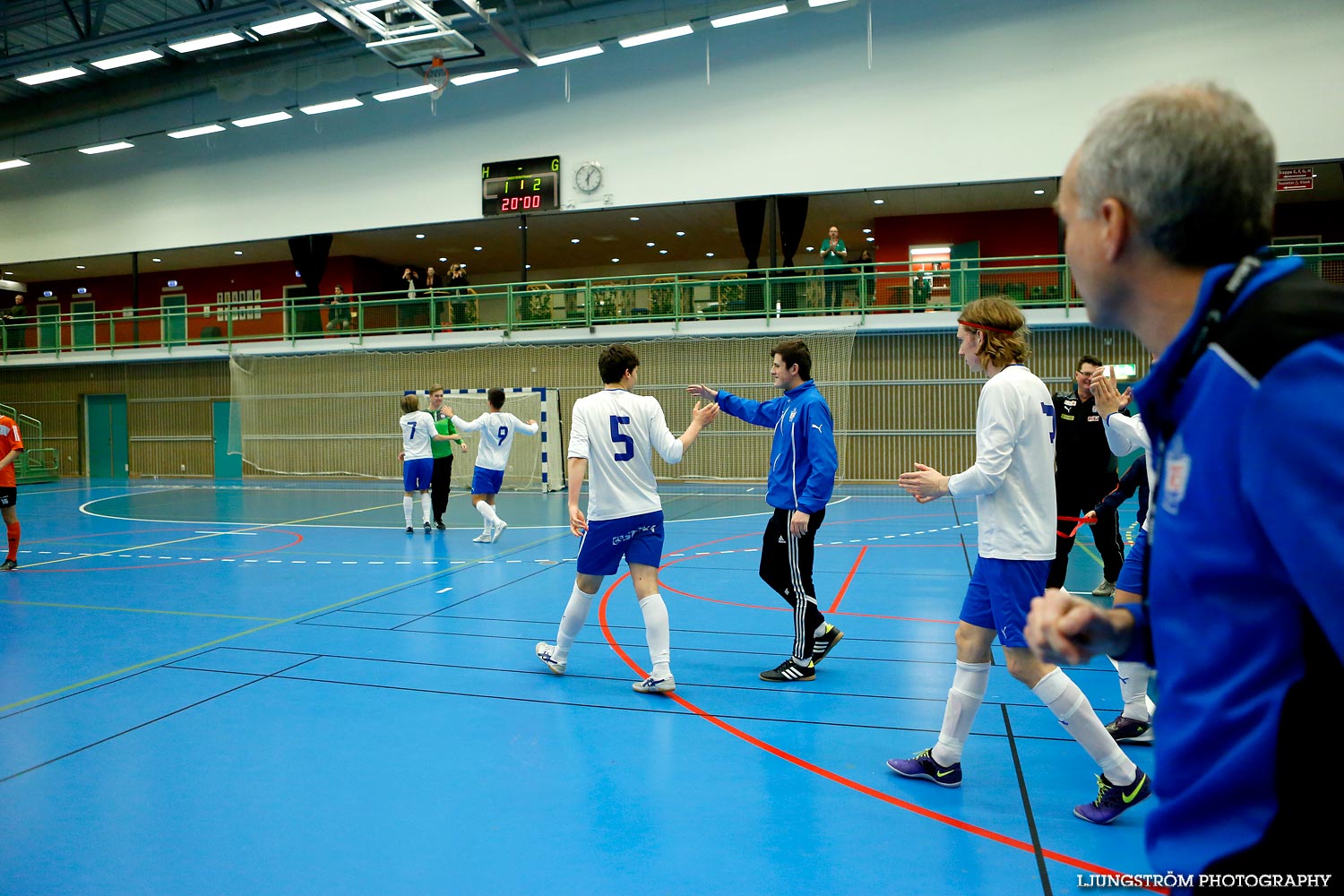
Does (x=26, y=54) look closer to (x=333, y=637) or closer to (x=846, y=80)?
(x=846, y=80)

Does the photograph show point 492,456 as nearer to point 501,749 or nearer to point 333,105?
point 501,749

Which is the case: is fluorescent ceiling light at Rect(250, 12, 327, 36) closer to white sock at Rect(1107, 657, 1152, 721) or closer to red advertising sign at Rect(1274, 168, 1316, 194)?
white sock at Rect(1107, 657, 1152, 721)

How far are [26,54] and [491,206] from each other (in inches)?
459

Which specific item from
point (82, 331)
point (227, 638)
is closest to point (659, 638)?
point (227, 638)

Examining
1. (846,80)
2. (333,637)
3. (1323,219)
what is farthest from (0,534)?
(1323,219)

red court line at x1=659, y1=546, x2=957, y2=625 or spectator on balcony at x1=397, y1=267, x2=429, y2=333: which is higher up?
spectator on balcony at x1=397, y1=267, x2=429, y2=333

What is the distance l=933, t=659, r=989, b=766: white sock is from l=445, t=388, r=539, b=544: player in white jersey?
8.99 meters

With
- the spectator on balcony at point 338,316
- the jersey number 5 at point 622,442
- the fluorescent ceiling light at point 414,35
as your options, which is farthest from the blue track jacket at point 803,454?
the spectator on balcony at point 338,316

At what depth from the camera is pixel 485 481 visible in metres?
12.7

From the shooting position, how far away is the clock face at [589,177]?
23609 millimetres

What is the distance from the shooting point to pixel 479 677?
18.9ft

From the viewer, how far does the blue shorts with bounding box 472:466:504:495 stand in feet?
41.4

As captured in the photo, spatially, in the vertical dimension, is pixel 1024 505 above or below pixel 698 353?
below

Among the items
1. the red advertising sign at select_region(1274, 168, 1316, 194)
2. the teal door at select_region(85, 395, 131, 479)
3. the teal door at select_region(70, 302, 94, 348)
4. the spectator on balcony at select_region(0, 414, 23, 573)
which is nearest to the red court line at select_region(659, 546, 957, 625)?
the spectator on balcony at select_region(0, 414, 23, 573)
